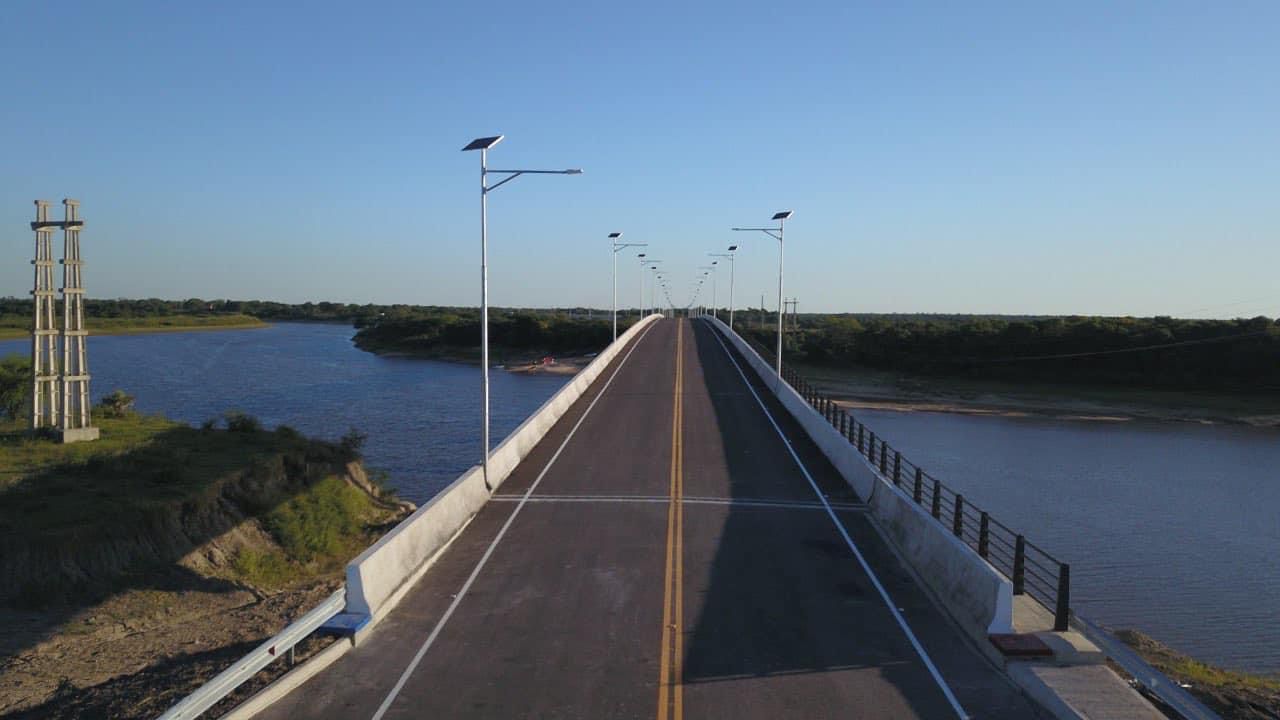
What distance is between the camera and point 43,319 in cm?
2386

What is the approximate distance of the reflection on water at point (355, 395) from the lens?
39.8 metres

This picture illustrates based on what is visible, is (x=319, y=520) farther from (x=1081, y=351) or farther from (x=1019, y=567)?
(x=1081, y=351)

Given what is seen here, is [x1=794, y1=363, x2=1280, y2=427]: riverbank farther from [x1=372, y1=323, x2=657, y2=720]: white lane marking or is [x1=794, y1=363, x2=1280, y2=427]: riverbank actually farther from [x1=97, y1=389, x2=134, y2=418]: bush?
[x1=97, y1=389, x2=134, y2=418]: bush

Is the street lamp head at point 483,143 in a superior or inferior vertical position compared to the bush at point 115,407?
superior

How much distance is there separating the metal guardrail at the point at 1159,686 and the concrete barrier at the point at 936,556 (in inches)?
47.6

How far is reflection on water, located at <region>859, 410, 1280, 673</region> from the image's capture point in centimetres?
1938

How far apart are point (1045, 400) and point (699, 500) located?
60.6m

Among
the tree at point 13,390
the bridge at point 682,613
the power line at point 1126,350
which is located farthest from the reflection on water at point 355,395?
the power line at point 1126,350

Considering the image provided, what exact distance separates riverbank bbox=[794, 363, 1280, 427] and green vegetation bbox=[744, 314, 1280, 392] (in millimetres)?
2952

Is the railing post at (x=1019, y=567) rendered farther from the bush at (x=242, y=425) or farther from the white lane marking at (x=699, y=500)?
the bush at (x=242, y=425)

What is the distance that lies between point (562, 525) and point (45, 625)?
8.48m

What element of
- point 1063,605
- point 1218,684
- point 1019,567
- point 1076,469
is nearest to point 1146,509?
point 1076,469

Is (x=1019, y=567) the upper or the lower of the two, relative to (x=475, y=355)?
upper

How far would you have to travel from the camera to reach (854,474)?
21281 millimetres
